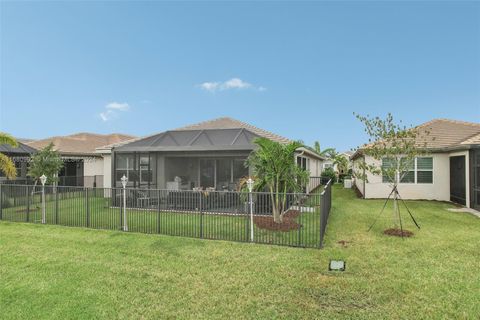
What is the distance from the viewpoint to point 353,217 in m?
11.3

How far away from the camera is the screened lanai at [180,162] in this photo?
13.3 metres

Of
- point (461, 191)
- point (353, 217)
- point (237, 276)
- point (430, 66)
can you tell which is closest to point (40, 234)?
point (237, 276)

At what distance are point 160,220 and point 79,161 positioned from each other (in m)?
18.5

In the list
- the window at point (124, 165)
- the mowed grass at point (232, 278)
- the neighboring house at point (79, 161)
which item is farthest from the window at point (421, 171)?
the neighboring house at point (79, 161)

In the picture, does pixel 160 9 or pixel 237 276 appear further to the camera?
pixel 160 9

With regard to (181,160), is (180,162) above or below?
below

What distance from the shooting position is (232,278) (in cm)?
522

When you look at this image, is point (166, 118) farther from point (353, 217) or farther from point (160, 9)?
point (353, 217)

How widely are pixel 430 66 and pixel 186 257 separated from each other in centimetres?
2063

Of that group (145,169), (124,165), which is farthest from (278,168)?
(124,165)

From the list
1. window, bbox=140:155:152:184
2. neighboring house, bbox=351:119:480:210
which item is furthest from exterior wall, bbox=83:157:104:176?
neighboring house, bbox=351:119:480:210

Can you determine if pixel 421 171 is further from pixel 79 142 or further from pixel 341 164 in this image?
pixel 79 142

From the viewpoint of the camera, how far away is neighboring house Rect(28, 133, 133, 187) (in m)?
22.4

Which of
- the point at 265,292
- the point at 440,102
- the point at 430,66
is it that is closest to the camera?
the point at 265,292
